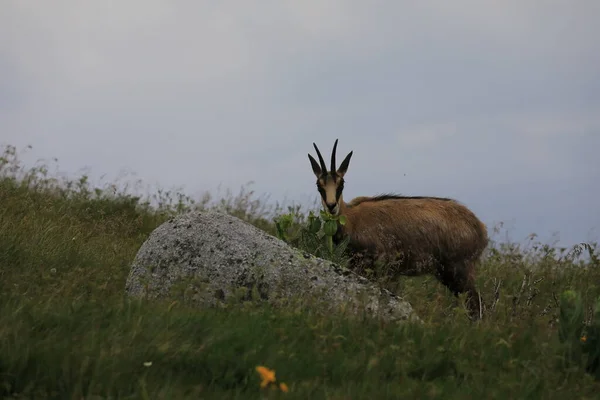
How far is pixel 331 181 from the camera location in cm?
859

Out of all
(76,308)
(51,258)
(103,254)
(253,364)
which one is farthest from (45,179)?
(253,364)

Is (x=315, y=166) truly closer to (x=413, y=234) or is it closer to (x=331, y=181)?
(x=331, y=181)

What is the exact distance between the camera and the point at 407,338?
4387 millimetres

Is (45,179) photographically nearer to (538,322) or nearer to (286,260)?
(286,260)

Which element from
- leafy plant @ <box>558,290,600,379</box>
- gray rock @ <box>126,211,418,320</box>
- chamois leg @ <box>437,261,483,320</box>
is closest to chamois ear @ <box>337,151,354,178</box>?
chamois leg @ <box>437,261,483,320</box>

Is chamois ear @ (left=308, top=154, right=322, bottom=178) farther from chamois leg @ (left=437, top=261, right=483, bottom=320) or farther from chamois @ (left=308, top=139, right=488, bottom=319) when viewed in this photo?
chamois leg @ (left=437, top=261, right=483, bottom=320)

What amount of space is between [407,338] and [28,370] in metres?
2.14

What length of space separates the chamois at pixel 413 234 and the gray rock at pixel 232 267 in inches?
82.5

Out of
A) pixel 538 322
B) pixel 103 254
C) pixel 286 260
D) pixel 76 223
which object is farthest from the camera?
pixel 76 223

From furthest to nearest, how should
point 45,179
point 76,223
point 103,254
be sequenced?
point 45,179, point 76,223, point 103,254

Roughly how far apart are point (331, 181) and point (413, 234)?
125 cm

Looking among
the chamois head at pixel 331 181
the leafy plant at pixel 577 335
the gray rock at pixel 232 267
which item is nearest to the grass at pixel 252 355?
the leafy plant at pixel 577 335

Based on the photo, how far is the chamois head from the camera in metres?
8.39

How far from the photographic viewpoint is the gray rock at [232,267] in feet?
19.5
